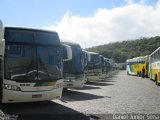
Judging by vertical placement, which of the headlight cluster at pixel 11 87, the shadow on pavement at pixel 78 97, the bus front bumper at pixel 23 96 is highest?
the headlight cluster at pixel 11 87

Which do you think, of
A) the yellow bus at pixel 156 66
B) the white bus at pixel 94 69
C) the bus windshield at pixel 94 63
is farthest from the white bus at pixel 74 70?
the bus windshield at pixel 94 63

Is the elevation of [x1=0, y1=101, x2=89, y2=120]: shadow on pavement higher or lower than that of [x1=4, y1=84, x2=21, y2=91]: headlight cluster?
lower

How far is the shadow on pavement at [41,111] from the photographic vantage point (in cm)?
1015

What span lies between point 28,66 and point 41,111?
1.74 metres

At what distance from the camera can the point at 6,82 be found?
455 inches

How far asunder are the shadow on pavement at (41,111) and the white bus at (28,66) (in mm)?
419

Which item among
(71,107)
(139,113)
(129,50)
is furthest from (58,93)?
(129,50)

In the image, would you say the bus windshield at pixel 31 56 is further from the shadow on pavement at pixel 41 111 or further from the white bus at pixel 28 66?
the shadow on pavement at pixel 41 111

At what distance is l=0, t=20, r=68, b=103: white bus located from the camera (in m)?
11.6

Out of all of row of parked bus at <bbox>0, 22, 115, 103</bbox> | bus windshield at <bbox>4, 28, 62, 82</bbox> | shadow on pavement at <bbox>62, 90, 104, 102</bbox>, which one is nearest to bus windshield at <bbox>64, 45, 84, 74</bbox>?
shadow on pavement at <bbox>62, 90, 104, 102</bbox>

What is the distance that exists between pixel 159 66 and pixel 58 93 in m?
14.2

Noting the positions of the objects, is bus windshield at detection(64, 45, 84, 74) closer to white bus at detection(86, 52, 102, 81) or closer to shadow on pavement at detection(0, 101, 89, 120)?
shadow on pavement at detection(0, 101, 89, 120)

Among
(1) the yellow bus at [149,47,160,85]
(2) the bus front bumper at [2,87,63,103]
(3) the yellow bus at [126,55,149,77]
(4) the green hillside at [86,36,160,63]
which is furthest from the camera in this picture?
(4) the green hillside at [86,36,160,63]

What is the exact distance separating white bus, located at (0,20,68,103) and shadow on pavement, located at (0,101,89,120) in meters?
0.42
